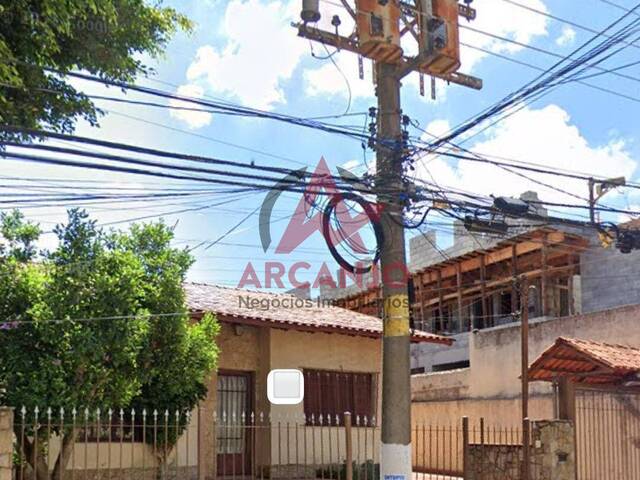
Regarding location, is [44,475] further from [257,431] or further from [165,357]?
[257,431]

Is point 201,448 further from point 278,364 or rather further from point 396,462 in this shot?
point 278,364

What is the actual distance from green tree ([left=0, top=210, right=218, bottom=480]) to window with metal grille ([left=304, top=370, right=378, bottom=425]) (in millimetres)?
5381

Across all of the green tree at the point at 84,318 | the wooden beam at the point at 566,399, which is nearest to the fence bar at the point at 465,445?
the wooden beam at the point at 566,399

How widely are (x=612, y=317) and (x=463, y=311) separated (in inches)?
490

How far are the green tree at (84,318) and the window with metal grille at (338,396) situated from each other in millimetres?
5381

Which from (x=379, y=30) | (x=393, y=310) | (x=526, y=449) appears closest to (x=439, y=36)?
(x=379, y=30)

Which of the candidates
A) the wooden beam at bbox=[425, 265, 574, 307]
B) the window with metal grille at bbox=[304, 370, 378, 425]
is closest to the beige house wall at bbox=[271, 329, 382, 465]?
the window with metal grille at bbox=[304, 370, 378, 425]

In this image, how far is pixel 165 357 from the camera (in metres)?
10.6

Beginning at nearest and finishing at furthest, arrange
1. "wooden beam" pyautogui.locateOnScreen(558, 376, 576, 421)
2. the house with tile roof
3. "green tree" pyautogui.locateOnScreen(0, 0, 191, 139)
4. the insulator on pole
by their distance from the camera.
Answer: "green tree" pyautogui.locateOnScreen(0, 0, 191, 139) → the insulator on pole → "wooden beam" pyautogui.locateOnScreen(558, 376, 576, 421) → the house with tile roof

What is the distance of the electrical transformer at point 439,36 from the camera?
998 cm

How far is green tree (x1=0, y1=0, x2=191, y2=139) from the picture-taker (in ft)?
25.8

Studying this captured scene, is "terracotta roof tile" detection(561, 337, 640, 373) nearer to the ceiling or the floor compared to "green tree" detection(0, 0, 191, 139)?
nearer to the floor

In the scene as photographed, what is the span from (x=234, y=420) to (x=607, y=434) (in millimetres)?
6409

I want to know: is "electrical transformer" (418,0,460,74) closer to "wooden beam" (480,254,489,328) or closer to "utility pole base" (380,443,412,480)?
"utility pole base" (380,443,412,480)
